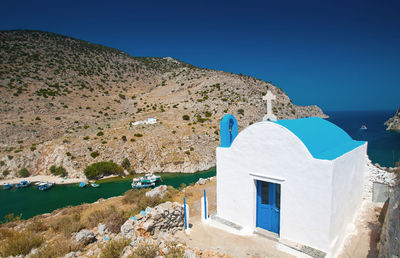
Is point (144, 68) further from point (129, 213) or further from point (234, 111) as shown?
point (129, 213)

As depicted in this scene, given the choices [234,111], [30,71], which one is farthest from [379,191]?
[30,71]

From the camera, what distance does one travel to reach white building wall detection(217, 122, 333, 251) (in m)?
5.82

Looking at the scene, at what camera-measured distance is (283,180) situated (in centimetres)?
634

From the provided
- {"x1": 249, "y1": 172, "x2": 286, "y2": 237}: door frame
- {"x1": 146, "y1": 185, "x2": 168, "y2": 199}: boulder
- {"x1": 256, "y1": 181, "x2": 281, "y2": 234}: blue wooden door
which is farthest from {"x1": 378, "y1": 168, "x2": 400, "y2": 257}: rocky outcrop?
{"x1": 146, "y1": 185, "x2": 168, "y2": 199}: boulder

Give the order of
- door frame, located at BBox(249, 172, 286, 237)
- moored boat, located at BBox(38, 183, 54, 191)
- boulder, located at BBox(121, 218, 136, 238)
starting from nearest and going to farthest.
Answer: door frame, located at BBox(249, 172, 286, 237), boulder, located at BBox(121, 218, 136, 238), moored boat, located at BBox(38, 183, 54, 191)

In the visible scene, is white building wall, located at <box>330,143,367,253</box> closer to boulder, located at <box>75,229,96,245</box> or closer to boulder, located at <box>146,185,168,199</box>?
boulder, located at <box>75,229,96,245</box>

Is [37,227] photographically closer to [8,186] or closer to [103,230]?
[103,230]

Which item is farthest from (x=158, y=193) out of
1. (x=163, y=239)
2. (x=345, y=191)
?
(x=345, y=191)

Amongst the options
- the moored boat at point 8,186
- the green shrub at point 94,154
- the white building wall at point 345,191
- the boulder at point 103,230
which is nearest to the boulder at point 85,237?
the boulder at point 103,230

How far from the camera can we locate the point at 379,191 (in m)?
9.31

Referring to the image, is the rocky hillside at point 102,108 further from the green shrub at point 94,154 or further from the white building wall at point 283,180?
the white building wall at point 283,180

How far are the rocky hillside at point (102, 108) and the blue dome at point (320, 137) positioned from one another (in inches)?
781

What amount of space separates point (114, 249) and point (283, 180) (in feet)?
16.9

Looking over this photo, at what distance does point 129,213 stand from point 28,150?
2626 centimetres
